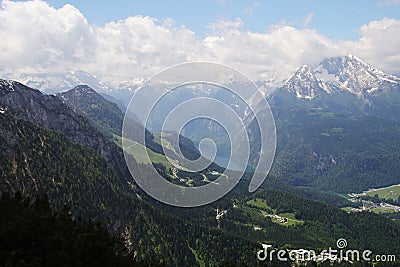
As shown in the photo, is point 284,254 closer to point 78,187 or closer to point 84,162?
point 78,187

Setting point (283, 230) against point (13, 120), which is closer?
point (13, 120)

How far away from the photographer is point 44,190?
12638cm

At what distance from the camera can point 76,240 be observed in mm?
35094

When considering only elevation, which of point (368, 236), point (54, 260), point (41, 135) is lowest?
point (368, 236)

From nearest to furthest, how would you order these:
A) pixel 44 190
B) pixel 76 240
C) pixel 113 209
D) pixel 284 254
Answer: pixel 76 240, pixel 44 190, pixel 284 254, pixel 113 209

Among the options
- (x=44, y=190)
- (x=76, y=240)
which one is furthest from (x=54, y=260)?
(x=44, y=190)

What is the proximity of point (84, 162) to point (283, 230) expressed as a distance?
105438 millimetres

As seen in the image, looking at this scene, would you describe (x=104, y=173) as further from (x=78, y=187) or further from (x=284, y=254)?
(x=284, y=254)

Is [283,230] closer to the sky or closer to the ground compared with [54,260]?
closer to the ground

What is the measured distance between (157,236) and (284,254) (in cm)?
4741

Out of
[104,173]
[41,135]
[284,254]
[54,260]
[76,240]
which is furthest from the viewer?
[104,173]

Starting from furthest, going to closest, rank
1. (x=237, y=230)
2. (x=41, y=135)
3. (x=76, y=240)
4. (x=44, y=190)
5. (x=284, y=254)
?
(x=237, y=230) → (x=41, y=135) → (x=284, y=254) → (x=44, y=190) → (x=76, y=240)

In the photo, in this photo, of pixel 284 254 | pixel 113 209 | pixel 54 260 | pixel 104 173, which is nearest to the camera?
pixel 54 260

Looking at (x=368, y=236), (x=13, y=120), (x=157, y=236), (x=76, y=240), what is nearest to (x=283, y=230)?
(x=368, y=236)
